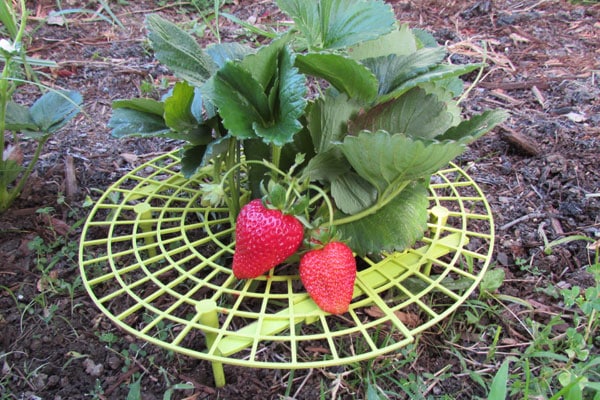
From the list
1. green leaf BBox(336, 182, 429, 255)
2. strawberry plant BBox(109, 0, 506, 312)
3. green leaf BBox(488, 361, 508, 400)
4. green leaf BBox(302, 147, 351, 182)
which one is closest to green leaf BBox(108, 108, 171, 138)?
strawberry plant BBox(109, 0, 506, 312)

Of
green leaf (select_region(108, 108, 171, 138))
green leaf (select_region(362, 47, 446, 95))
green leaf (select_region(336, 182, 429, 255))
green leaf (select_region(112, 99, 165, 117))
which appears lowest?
green leaf (select_region(336, 182, 429, 255))

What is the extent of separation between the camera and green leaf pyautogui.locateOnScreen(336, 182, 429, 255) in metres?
0.98

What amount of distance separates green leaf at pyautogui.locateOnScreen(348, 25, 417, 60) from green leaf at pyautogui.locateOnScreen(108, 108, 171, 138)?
38 centimetres

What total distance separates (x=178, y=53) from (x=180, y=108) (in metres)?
0.09

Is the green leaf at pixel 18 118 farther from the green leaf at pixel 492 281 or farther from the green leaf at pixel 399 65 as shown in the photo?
the green leaf at pixel 492 281

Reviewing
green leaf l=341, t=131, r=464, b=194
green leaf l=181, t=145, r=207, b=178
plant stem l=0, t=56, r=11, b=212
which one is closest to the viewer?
green leaf l=341, t=131, r=464, b=194

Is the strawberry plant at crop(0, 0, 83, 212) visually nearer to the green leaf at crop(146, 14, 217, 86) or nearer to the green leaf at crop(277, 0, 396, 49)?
the green leaf at crop(146, 14, 217, 86)

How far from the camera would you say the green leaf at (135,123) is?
3.04ft

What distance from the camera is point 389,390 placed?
103 cm

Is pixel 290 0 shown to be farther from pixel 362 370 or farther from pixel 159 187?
pixel 362 370

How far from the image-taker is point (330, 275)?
2.93 ft

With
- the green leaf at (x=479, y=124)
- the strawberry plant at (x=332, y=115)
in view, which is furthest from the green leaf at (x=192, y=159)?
the green leaf at (x=479, y=124)

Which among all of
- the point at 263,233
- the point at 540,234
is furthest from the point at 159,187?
the point at 540,234

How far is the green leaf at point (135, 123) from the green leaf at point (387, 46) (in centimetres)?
38
